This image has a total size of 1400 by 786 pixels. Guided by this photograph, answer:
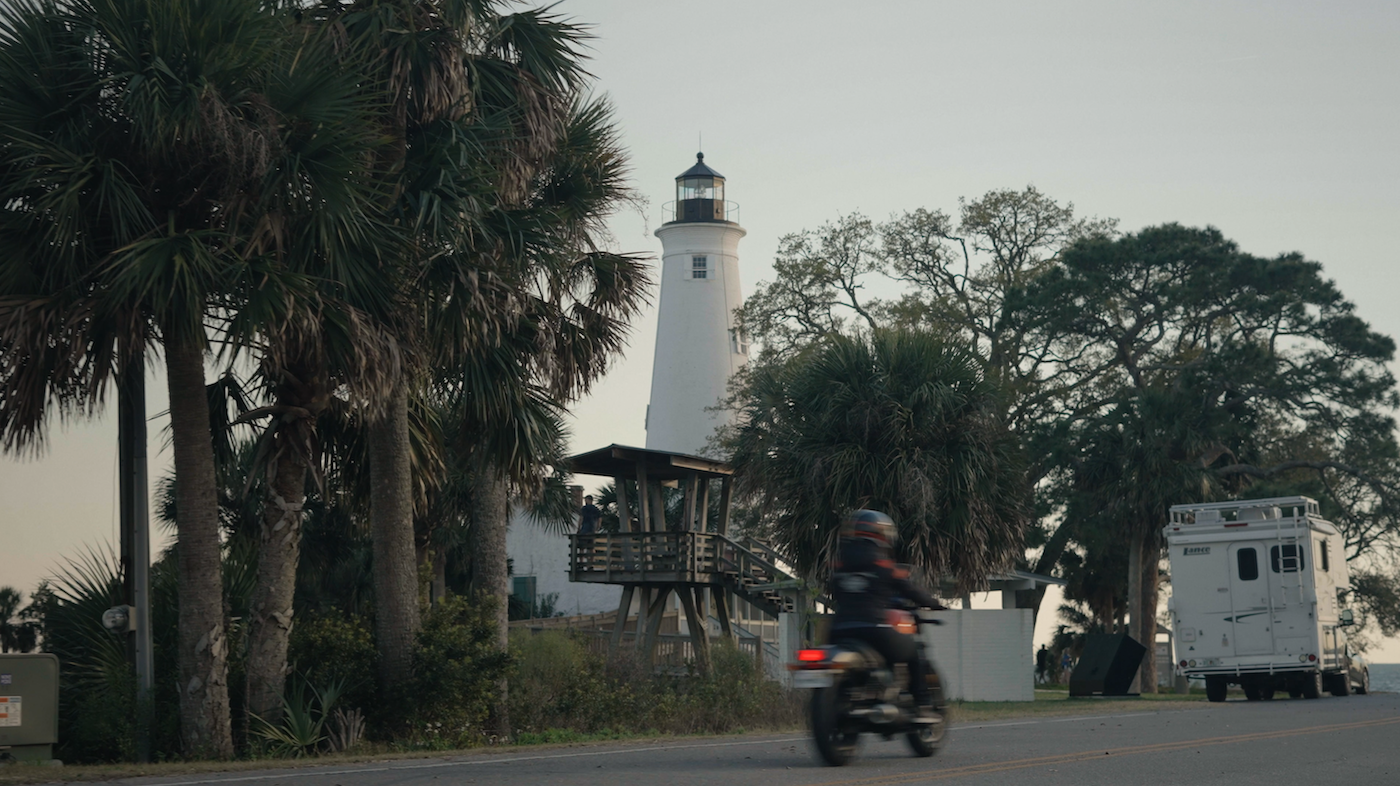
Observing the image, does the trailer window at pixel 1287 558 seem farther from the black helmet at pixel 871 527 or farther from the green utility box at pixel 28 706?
the green utility box at pixel 28 706

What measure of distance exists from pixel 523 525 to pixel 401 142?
38.6 metres

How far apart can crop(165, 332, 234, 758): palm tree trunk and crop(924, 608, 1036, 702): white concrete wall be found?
18041mm

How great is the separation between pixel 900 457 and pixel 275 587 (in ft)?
44.5

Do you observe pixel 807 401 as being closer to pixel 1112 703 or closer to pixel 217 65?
pixel 1112 703

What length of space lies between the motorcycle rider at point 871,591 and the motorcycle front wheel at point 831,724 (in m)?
0.42

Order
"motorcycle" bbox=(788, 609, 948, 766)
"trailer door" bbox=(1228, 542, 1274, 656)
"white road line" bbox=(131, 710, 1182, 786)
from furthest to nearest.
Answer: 1. "trailer door" bbox=(1228, 542, 1274, 656)
2. "white road line" bbox=(131, 710, 1182, 786)
3. "motorcycle" bbox=(788, 609, 948, 766)

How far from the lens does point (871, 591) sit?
32.2 ft

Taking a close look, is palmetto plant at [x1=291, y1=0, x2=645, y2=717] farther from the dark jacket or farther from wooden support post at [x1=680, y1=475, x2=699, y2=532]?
wooden support post at [x1=680, y1=475, x2=699, y2=532]

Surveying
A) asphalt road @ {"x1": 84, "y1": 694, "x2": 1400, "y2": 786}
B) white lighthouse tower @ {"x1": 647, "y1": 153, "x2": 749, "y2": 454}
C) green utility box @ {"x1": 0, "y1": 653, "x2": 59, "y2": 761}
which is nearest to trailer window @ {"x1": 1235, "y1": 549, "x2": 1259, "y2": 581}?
asphalt road @ {"x1": 84, "y1": 694, "x2": 1400, "y2": 786}

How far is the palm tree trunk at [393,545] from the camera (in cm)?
1653

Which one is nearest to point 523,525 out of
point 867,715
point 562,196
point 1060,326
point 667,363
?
point 667,363

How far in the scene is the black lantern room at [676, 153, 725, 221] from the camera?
53344 mm

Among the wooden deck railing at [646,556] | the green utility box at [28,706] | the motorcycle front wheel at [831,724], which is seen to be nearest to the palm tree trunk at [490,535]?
the green utility box at [28,706]

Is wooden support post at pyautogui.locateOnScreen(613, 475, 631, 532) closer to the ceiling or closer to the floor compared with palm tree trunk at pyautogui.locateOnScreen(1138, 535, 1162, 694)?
closer to the ceiling
